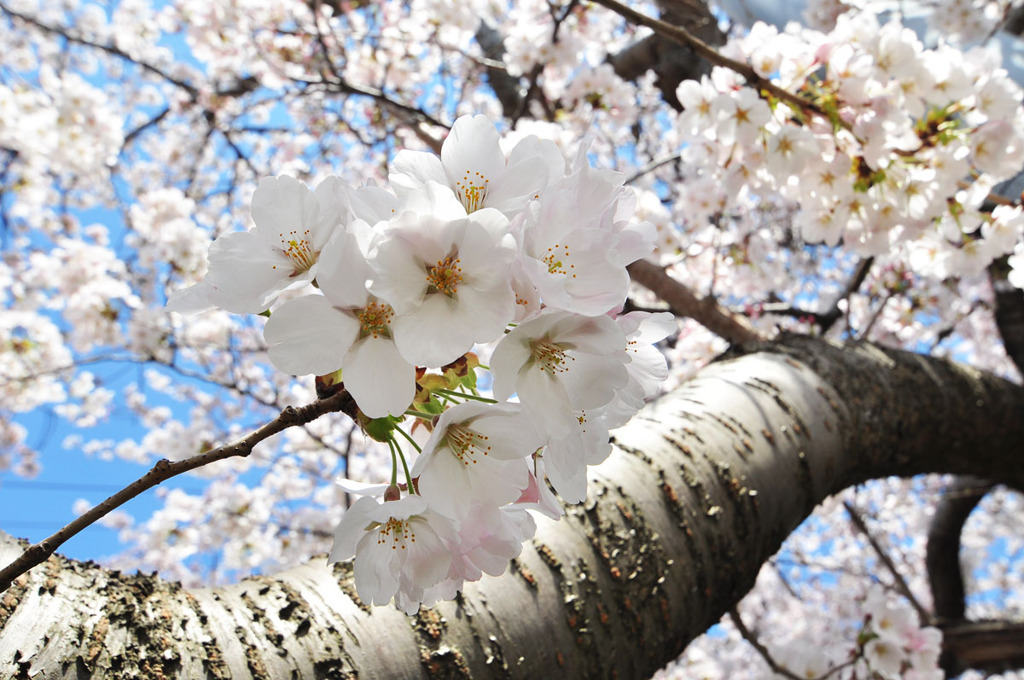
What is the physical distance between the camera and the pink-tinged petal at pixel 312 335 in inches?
19.0

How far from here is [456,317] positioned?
0.50m

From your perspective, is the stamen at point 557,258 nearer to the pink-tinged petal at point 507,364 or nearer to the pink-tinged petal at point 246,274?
the pink-tinged petal at point 507,364

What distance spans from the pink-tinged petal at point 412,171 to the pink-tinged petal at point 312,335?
11 cm

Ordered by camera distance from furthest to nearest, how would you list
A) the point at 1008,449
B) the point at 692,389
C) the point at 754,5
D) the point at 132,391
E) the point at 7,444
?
the point at 132,391, the point at 7,444, the point at 754,5, the point at 1008,449, the point at 692,389

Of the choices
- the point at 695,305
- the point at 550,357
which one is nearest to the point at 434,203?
the point at 550,357

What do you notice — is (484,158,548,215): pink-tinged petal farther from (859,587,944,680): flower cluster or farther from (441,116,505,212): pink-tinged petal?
(859,587,944,680): flower cluster

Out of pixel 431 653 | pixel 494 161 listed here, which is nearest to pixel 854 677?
pixel 431 653

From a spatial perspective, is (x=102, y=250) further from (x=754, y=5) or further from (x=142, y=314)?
(x=754, y=5)

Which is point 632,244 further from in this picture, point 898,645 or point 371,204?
point 898,645

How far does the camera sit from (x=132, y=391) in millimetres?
5066

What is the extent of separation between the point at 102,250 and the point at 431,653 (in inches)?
140

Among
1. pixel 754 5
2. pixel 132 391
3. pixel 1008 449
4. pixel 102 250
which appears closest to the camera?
pixel 1008 449

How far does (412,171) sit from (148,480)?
33cm

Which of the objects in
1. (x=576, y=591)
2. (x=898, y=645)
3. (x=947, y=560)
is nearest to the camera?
(x=576, y=591)
